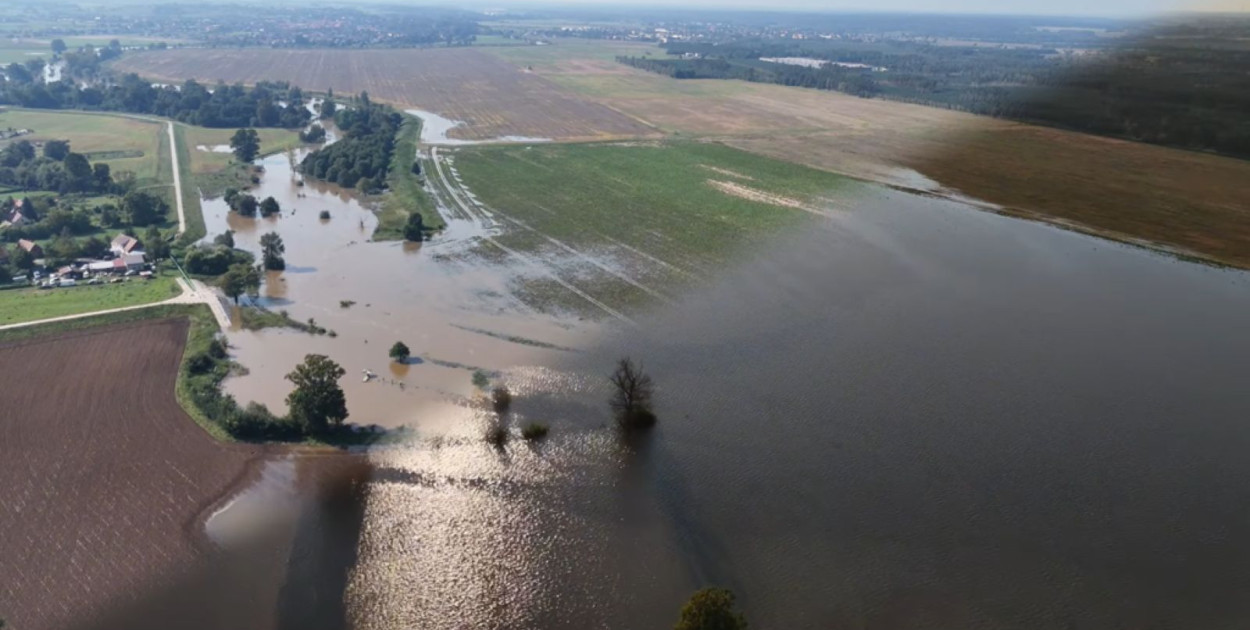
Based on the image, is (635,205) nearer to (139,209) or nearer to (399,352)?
(399,352)

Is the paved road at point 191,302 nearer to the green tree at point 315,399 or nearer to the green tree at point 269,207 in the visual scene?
the green tree at point 315,399

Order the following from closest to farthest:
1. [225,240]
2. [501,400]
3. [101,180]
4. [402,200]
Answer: [501,400] → [225,240] → [402,200] → [101,180]

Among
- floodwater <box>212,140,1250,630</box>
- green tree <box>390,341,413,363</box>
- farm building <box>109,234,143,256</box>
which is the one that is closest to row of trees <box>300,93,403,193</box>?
farm building <box>109,234,143,256</box>

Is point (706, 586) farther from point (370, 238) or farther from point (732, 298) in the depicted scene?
point (370, 238)

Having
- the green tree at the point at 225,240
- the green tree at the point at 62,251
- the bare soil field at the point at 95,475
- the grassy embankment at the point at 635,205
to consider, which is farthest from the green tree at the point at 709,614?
the green tree at the point at 62,251

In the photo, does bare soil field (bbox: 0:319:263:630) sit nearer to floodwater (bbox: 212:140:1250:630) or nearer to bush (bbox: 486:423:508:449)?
floodwater (bbox: 212:140:1250:630)

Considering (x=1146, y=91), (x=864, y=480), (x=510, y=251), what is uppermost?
(x=1146, y=91)

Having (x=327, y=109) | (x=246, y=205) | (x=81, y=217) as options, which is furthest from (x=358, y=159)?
(x=327, y=109)
